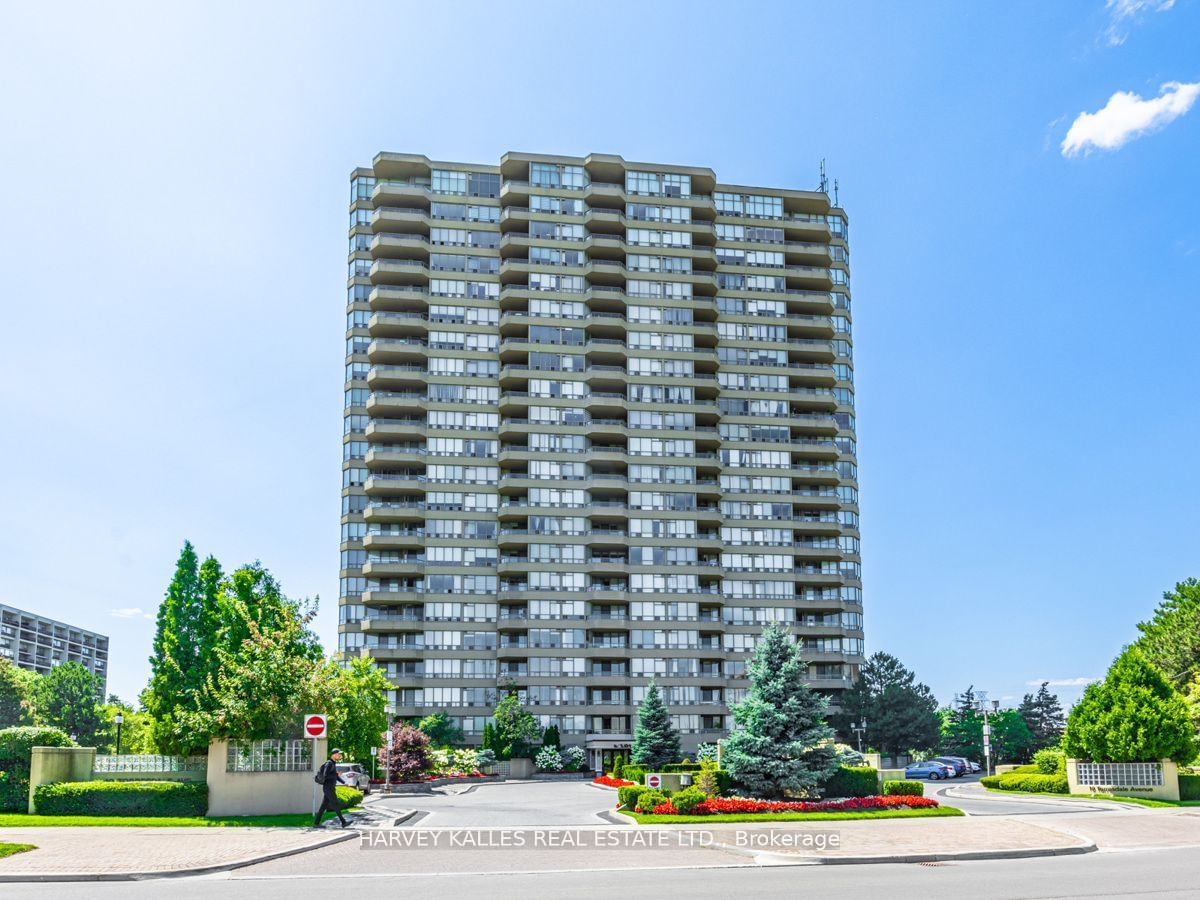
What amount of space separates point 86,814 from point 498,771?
53192 millimetres

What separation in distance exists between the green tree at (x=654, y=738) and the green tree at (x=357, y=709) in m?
13.3

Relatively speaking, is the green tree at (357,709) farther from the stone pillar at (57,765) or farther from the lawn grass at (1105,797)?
the lawn grass at (1105,797)

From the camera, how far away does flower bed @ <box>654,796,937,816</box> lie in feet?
111

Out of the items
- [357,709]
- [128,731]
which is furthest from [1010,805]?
[128,731]

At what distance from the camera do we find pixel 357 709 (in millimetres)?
50188

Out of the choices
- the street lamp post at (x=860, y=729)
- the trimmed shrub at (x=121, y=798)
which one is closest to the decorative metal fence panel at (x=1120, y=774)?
the trimmed shrub at (x=121, y=798)

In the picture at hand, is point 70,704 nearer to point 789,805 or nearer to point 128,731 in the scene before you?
point 128,731

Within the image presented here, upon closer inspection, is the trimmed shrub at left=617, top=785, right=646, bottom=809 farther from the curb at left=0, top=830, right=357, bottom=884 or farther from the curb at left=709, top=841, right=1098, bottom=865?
the curb at left=0, top=830, right=357, bottom=884

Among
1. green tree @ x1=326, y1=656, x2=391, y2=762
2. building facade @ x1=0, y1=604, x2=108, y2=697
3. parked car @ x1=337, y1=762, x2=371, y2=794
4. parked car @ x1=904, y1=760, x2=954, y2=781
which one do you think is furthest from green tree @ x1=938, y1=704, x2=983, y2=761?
building facade @ x1=0, y1=604, x2=108, y2=697

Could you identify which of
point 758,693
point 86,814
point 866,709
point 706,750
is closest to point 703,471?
point 866,709

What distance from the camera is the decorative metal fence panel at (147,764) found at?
3447 cm

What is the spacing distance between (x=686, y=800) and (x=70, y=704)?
101 meters

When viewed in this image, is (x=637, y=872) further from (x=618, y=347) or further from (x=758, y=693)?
(x=618, y=347)

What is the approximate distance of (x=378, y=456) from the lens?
10138 centimetres
